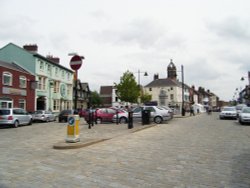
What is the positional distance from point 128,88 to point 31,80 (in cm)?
2290

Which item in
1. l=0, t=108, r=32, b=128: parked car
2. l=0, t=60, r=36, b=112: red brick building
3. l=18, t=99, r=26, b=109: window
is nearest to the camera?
l=0, t=108, r=32, b=128: parked car

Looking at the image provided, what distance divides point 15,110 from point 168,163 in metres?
18.6

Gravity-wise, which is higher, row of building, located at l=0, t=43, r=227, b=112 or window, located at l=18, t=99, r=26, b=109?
row of building, located at l=0, t=43, r=227, b=112

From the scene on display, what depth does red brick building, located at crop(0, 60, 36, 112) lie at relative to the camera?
1127 inches

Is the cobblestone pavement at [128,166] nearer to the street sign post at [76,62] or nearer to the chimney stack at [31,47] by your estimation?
the street sign post at [76,62]

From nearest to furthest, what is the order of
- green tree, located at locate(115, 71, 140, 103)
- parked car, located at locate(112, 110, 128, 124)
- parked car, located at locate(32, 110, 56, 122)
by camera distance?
1. parked car, located at locate(112, 110, 128, 124)
2. parked car, located at locate(32, 110, 56, 122)
3. green tree, located at locate(115, 71, 140, 103)

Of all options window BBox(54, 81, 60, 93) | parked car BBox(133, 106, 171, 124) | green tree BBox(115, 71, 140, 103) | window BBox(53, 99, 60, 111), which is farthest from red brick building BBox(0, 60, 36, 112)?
green tree BBox(115, 71, 140, 103)

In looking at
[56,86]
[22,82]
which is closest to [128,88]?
[56,86]

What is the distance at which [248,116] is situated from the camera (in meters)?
21.0

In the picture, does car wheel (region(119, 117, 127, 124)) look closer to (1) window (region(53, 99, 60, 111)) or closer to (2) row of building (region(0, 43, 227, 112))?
(2) row of building (region(0, 43, 227, 112))

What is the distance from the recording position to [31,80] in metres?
34.3

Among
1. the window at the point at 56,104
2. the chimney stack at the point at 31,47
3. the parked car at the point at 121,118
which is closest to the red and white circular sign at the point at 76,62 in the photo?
the parked car at the point at 121,118

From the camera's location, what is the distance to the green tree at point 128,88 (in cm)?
5272

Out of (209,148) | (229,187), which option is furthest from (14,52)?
(229,187)
